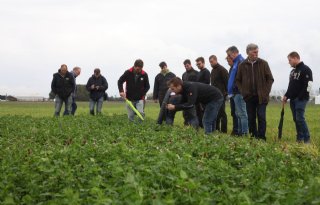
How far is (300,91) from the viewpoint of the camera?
971 cm

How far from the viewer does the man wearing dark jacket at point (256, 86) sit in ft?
32.4

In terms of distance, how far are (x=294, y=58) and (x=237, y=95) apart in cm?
164

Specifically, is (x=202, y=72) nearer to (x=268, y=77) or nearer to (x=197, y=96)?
(x=197, y=96)

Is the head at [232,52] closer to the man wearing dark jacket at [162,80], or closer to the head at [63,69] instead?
the man wearing dark jacket at [162,80]

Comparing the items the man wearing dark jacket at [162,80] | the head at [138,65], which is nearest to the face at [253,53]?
the head at [138,65]

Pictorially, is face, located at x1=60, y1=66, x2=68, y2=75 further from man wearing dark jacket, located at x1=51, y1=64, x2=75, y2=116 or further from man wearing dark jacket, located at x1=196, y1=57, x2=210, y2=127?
man wearing dark jacket, located at x1=196, y1=57, x2=210, y2=127

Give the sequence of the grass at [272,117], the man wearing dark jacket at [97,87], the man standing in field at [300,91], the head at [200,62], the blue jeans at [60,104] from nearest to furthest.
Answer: the man standing in field at [300,91] → the grass at [272,117] → the head at [200,62] → the blue jeans at [60,104] → the man wearing dark jacket at [97,87]

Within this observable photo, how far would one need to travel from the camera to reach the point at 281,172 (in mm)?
5152

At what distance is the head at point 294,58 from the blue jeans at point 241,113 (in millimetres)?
1455

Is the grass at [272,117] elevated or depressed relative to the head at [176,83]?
depressed

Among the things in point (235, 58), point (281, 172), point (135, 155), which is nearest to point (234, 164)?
point (281, 172)

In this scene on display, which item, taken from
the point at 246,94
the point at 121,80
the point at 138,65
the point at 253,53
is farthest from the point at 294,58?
the point at 121,80

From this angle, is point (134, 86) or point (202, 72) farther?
point (202, 72)

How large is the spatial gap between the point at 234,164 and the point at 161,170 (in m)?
1.85
